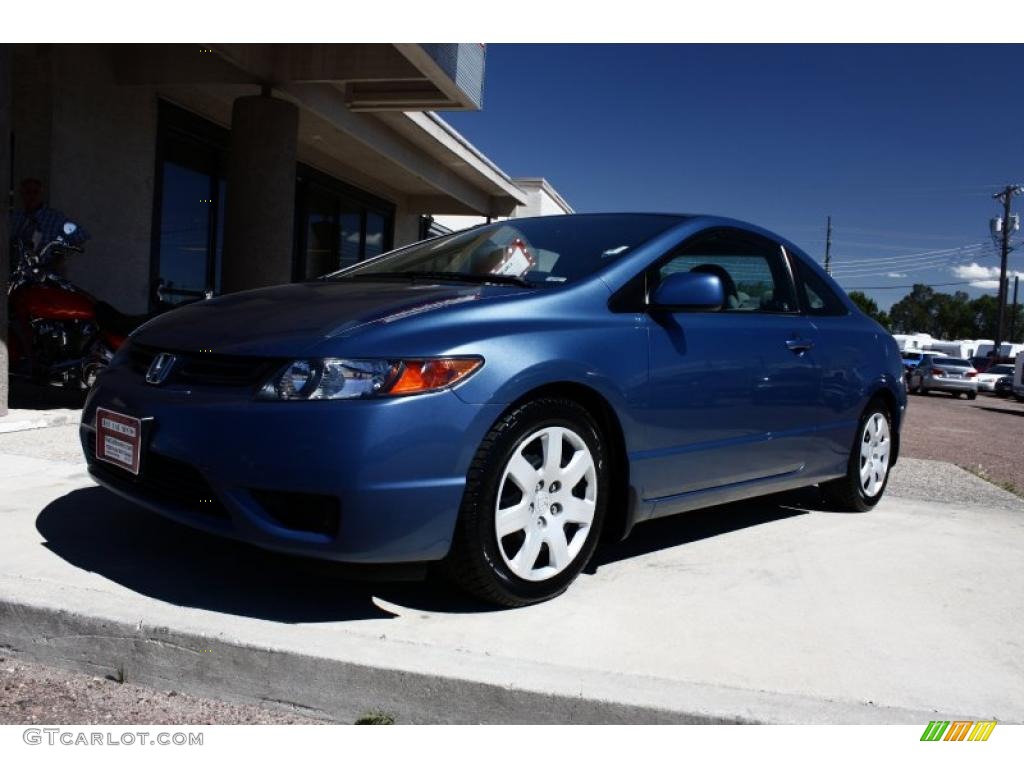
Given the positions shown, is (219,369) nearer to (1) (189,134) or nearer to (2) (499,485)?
(2) (499,485)

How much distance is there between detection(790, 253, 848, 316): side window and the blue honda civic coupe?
0.33 m

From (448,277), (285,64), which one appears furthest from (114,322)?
(448,277)

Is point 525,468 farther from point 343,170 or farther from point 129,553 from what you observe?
point 343,170

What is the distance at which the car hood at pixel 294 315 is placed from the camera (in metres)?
2.81

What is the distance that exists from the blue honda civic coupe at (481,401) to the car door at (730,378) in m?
0.01

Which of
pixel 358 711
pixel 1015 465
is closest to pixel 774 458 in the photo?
pixel 358 711

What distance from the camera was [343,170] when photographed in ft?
50.0

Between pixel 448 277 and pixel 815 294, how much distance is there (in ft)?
6.49

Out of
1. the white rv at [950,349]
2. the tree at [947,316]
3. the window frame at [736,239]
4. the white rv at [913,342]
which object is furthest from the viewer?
the tree at [947,316]

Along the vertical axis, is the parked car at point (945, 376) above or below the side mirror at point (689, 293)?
below

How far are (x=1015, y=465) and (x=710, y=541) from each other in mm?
6612

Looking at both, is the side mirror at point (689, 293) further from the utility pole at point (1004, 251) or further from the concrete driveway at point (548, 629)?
the utility pole at point (1004, 251)
